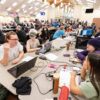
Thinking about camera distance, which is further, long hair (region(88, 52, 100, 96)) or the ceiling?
the ceiling

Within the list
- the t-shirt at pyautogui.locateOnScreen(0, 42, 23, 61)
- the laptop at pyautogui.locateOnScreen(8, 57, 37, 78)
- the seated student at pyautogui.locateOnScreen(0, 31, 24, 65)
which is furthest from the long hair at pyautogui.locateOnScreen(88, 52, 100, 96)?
the t-shirt at pyautogui.locateOnScreen(0, 42, 23, 61)

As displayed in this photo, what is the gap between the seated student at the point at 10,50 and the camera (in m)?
2.22

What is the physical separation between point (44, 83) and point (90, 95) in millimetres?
605

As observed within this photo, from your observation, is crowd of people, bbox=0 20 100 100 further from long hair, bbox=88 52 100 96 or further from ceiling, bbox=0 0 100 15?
ceiling, bbox=0 0 100 15

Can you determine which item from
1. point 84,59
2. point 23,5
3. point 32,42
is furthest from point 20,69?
→ point 23,5

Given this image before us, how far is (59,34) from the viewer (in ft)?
19.9

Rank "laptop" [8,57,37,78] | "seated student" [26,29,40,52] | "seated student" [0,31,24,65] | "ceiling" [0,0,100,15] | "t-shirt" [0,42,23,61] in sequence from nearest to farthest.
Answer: "laptop" [8,57,37,78] < "seated student" [0,31,24,65] < "t-shirt" [0,42,23,61] < "seated student" [26,29,40,52] < "ceiling" [0,0,100,15]

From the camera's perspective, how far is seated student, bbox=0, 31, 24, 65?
7.29 feet

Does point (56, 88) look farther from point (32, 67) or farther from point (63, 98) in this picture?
point (32, 67)

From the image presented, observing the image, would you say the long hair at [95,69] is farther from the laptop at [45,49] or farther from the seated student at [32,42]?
the seated student at [32,42]

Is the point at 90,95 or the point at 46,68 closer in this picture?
the point at 90,95

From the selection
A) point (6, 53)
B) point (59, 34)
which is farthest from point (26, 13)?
point (6, 53)

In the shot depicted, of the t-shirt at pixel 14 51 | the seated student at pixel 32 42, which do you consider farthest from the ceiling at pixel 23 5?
the t-shirt at pixel 14 51

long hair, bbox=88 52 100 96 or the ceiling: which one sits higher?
the ceiling
